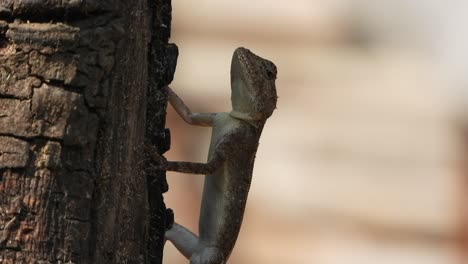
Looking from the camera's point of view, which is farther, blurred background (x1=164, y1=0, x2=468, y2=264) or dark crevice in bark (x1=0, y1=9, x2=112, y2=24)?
blurred background (x1=164, y1=0, x2=468, y2=264)

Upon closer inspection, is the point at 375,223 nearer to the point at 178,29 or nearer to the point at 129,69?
the point at 178,29

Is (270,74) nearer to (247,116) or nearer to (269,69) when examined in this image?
(269,69)

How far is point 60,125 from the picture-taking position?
2752 mm

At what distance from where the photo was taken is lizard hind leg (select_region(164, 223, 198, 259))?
169 inches

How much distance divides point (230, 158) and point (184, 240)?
0.33 meters

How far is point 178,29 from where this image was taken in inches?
282

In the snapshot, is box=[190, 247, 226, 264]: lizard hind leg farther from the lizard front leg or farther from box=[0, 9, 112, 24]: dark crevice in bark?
box=[0, 9, 112, 24]: dark crevice in bark

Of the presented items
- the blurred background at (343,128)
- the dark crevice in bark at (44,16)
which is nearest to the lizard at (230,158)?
the dark crevice in bark at (44,16)

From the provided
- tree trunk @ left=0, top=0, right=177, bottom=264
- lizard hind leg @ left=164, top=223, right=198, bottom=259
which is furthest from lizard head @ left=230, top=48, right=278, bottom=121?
tree trunk @ left=0, top=0, right=177, bottom=264

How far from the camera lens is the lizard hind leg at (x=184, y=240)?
169 inches

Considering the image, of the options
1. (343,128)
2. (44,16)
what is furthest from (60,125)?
(343,128)

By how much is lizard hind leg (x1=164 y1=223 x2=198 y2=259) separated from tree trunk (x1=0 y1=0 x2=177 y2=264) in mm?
1366

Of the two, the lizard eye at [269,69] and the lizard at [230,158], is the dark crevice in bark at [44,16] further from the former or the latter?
the lizard eye at [269,69]

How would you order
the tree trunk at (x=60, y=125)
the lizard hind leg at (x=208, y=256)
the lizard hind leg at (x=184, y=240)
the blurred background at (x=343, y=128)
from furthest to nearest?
the blurred background at (x=343, y=128), the lizard hind leg at (x=184, y=240), the lizard hind leg at (x=208, y=256), the tree trunk at (x=60, y=125)
